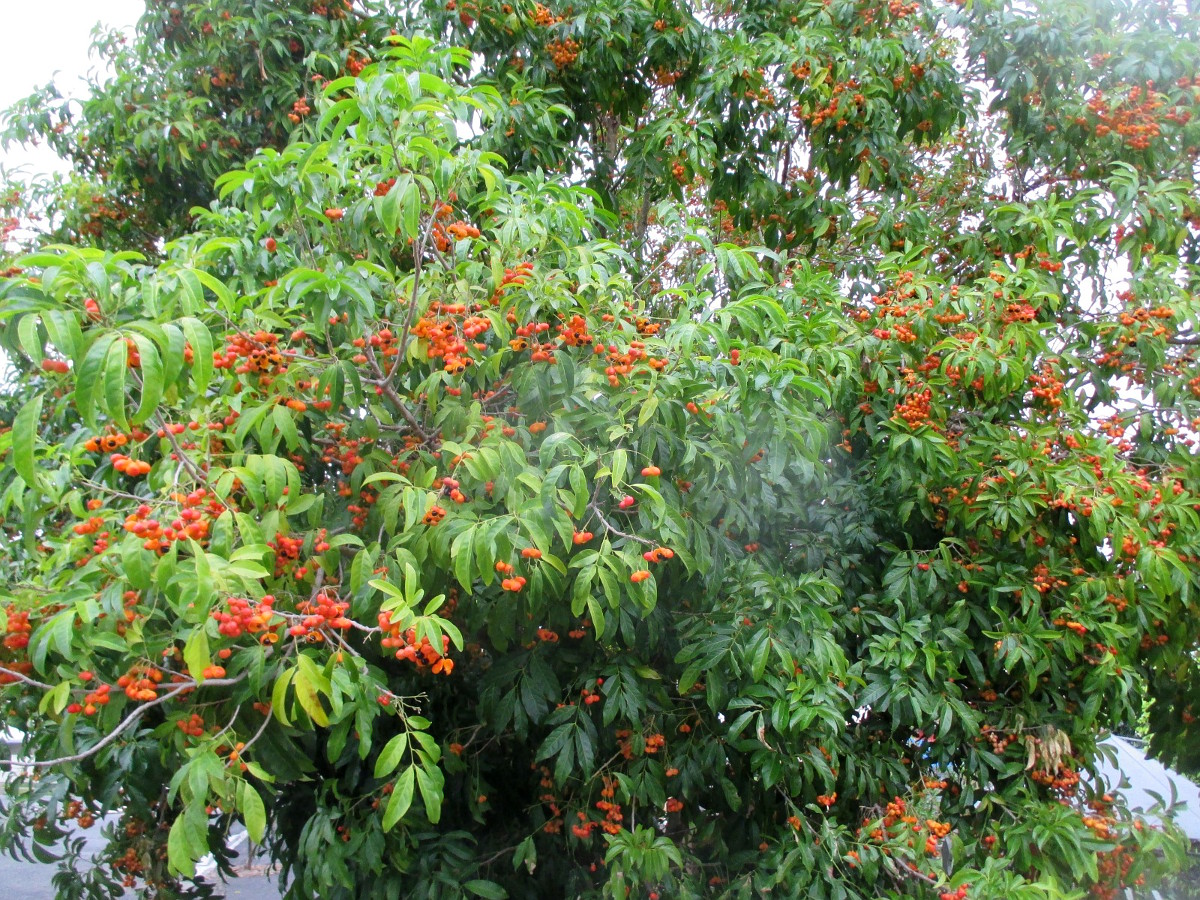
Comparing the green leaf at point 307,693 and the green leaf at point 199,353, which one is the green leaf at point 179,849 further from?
the green leaf at point 199,353

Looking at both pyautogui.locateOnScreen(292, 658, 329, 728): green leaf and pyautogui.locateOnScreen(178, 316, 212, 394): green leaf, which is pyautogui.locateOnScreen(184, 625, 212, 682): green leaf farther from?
pyautogui.locateOnScreen(178, 316, 212, 394): green leaf

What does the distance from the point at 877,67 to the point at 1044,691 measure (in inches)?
103

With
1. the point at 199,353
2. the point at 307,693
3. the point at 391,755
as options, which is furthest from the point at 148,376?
the point at 391,755

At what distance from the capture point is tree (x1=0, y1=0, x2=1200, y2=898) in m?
2.07

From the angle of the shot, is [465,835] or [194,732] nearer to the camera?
[194,732]

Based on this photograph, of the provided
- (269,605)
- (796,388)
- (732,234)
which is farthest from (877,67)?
(269,605)

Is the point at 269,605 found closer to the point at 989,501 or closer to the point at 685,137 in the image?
the point at 989,501

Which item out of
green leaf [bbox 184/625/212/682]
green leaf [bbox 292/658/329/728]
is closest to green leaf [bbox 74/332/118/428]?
green leaf [bbox 184/625/212/682]

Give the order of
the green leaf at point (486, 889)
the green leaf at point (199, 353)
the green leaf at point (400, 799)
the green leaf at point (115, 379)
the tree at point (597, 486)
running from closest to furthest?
the green leaf at point (115, 379) < the green leaf at point (199, 353) < the green leaf at point (400, 799) < the tree at point (597, 486) < the green leaf at point (486, 889)

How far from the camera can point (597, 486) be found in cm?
229

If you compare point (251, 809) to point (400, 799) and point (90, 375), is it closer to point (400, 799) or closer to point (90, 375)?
point (400, 799)

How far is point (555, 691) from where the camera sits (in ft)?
8.54

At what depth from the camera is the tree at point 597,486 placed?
207 cm

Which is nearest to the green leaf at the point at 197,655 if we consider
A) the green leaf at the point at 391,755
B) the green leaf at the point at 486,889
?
the green leaf at the point at 391,755
